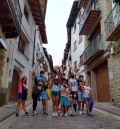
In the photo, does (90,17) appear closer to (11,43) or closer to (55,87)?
(11,43)

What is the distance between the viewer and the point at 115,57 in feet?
42.7

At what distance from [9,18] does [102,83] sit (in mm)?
9269

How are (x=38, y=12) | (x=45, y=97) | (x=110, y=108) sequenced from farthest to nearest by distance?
(x=38, y=12), (x=110, y=108), (x=45, y=97)

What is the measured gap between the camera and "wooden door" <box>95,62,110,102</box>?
1561 centimetres

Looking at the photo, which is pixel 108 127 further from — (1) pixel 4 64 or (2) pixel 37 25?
(2) pixel 37 25

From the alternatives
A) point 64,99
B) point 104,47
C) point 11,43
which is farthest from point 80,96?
point 104,47

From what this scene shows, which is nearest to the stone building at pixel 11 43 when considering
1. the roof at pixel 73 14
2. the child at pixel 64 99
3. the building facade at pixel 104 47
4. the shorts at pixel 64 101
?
the child at pixel 64 99

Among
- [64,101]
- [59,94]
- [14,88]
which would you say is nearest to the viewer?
[64,101]

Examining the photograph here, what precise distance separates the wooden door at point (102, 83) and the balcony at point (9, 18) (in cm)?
752

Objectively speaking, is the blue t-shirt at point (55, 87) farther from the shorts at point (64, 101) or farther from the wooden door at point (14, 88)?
the wooden door at point (14, 88)

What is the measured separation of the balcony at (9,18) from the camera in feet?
30.8

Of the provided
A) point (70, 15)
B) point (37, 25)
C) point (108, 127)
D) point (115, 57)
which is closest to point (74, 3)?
point (70, 15)

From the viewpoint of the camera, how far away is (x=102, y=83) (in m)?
16.6

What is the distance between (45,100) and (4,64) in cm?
445
